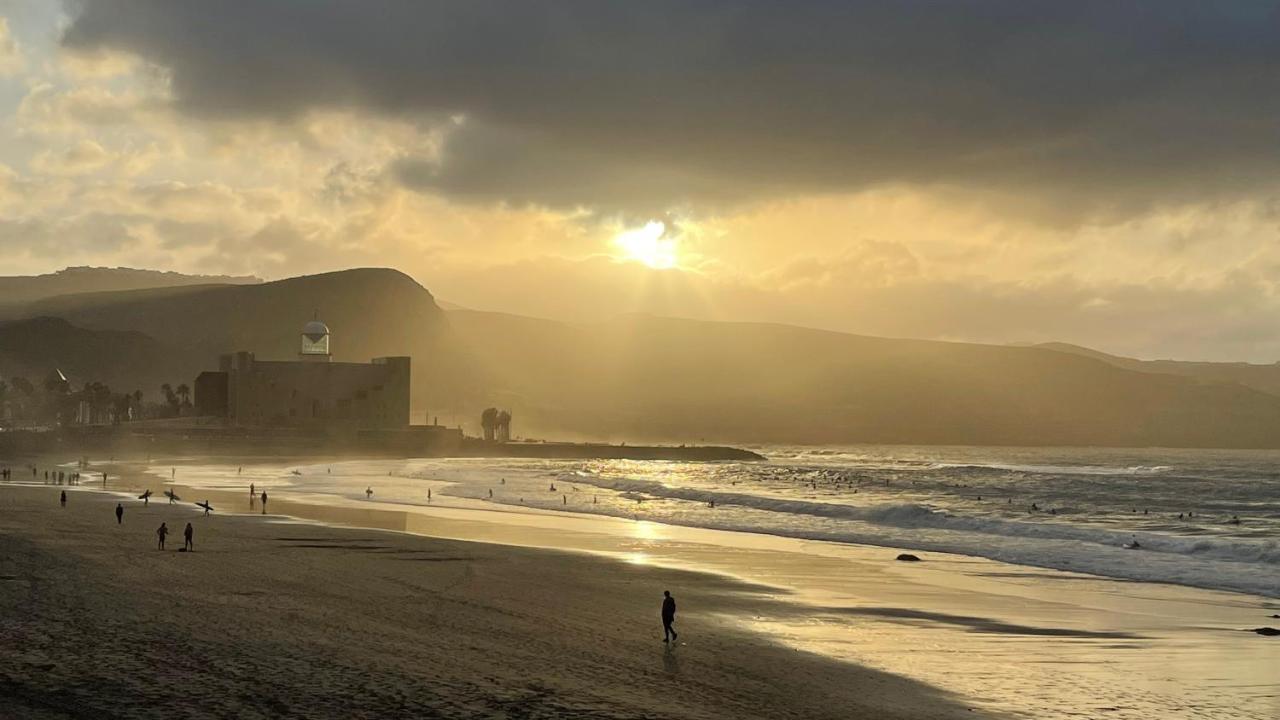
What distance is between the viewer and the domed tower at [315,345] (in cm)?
17362

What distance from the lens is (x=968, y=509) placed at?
65.9 m

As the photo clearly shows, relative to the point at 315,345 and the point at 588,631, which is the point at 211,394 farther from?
the point at 588,631

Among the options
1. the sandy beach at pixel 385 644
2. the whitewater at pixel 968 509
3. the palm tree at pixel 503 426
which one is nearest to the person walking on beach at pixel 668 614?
the sandy beach at pixel 385 644

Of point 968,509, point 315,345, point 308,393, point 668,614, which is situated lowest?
point 968,509

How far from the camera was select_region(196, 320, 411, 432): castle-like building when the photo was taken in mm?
157125

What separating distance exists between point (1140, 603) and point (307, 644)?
2125cm

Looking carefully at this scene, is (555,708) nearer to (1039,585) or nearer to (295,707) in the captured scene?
(295,707)

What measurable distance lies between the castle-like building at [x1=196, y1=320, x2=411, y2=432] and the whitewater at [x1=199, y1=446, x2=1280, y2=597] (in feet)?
166

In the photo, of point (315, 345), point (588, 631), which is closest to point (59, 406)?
point (315, 345)

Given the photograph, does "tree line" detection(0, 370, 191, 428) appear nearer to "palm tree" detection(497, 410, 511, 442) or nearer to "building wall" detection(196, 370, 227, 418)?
"building wall" detection(196, 370, 227, 418)

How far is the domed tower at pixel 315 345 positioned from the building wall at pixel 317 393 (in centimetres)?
903

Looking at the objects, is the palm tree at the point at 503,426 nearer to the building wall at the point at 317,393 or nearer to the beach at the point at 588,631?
the building wall at the point at 317,393

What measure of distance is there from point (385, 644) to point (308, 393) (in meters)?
149

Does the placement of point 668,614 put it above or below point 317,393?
below
